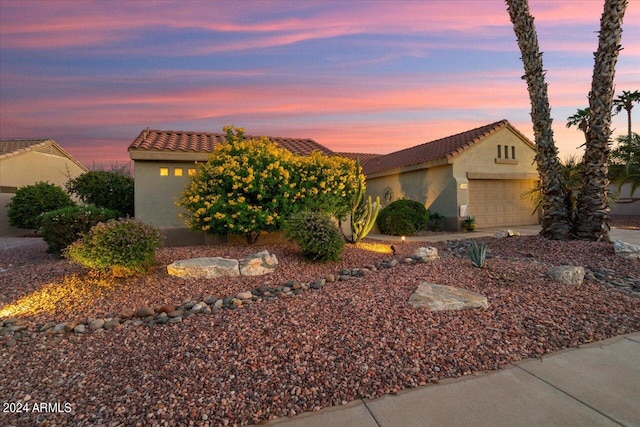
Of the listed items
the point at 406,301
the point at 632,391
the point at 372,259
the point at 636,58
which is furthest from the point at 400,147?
the point at 632,391

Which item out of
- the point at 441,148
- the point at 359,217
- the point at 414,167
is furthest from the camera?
the point at 441,148

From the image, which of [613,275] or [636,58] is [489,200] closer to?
[636,58]

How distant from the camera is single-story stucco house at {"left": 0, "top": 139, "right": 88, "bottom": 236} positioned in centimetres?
1797

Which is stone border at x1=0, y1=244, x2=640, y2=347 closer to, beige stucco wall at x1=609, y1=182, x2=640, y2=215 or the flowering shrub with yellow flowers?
the flowering shrub with yellow flowers

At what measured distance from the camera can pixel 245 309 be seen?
14.5 ft

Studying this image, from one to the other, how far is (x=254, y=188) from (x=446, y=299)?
5.02 meters

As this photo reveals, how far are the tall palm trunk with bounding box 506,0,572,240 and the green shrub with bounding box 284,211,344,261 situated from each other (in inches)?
226

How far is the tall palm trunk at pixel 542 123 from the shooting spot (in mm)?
8586

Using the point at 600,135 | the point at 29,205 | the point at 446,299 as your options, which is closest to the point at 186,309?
the point at 446,299

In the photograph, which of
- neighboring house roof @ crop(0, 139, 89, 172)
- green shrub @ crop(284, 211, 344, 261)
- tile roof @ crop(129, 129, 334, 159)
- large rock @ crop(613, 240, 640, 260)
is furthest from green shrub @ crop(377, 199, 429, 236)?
neighboring house roof @ crop(0, 139, 89, 172)

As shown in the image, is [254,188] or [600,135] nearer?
[254,188]

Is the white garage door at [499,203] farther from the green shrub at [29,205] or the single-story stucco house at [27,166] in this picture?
the single-story stucco house at [27,166]

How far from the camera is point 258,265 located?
618cm

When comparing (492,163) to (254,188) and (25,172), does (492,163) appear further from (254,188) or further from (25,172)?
(25,172)
